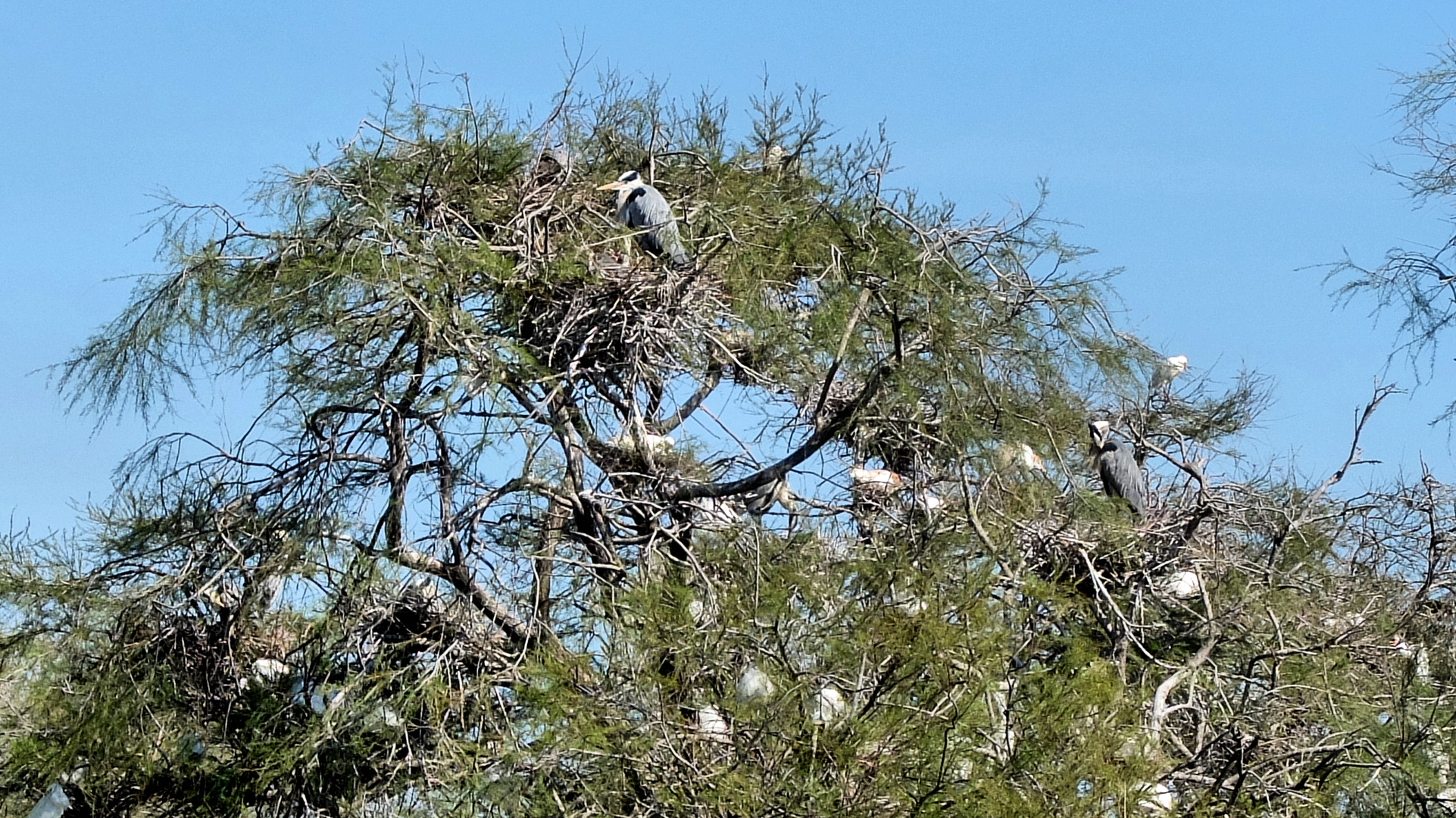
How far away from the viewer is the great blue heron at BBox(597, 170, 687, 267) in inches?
280

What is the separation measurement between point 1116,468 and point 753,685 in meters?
3.60

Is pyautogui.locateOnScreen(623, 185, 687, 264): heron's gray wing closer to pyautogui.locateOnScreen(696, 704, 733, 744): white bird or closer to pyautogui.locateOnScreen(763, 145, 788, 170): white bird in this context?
pyautogui.locateOnScreen(763, 145, 788, 170): white bird

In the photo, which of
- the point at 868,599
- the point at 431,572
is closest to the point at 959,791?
the point at 868,599

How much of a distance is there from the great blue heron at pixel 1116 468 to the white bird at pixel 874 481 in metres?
1.15

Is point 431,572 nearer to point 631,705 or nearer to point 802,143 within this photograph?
point 631,705

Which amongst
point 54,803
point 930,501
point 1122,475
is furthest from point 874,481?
point 54,803

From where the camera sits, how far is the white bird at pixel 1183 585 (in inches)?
273

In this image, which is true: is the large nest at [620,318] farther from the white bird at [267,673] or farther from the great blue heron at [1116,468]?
the great blue heron at [1116,468]

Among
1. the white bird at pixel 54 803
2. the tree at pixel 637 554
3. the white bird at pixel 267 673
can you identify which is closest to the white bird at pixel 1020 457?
the tree at pixel 637 554

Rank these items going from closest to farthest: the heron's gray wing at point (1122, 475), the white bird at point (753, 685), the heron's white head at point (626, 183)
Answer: the white bird at point (753, 685) → the heron's white head at point (626, 183) → the heron's gray wing at point (1122, 475)

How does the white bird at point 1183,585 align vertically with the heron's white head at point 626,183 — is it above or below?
below

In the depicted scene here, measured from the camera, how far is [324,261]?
663cm

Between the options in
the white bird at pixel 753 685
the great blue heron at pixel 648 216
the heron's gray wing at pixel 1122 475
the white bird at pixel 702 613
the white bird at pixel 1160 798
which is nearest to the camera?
the white bird at pixel 1160 798

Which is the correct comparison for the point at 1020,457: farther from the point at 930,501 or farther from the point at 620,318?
the point at 620,318
